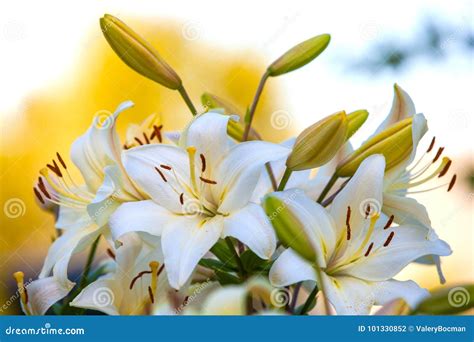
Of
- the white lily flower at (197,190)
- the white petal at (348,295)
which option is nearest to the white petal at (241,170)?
the white lily flower at (197,190)

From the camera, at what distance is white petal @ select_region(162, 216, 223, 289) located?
1.94ft

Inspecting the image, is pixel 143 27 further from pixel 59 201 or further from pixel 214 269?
pixel 214 269

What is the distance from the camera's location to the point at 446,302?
1.50 feet

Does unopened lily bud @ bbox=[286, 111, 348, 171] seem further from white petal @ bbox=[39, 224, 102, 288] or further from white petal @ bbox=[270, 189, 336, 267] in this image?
white petal @ bbox=[39, 224, 102, 288]

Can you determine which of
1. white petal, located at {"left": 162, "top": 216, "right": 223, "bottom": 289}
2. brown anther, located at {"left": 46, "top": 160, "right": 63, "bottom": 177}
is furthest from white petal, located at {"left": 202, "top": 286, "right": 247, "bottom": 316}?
brown anther, located at {"left": 46, "top": 160, "right": 63, "bottom": 177}

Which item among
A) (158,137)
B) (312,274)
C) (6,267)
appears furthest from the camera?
(6,267)

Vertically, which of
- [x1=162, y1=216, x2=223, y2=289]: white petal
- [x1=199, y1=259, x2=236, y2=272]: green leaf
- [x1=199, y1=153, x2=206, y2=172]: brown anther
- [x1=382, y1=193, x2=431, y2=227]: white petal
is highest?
[x1=199, y1=153, x2=206, y2=172]: brown anther

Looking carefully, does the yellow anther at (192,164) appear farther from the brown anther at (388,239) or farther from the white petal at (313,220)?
the brown anther at (388,239)

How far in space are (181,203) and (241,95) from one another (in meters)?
0.29

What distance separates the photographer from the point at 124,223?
2.02ft

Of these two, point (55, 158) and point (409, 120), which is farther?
point (55, 158)

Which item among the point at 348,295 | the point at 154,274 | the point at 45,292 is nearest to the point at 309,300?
the point at 348,295
